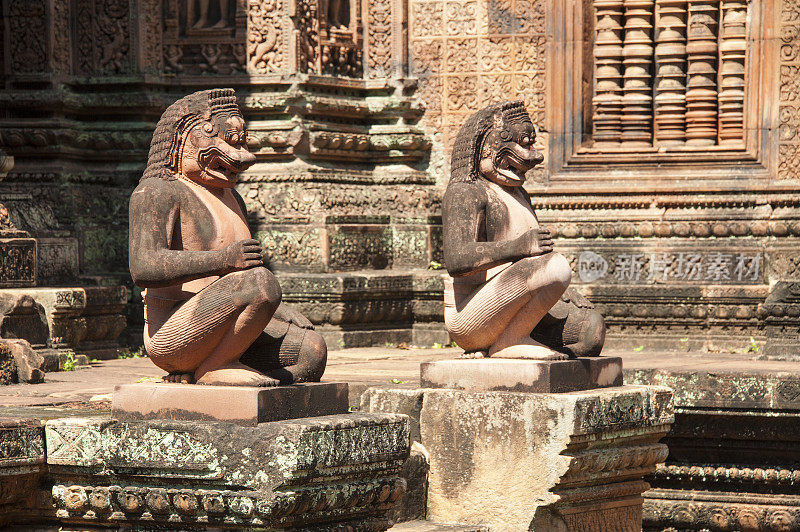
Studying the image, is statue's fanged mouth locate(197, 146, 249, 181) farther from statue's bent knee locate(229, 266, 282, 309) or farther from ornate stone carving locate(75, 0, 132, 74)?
ornate stone carving locate(75, 0, 132, 74)

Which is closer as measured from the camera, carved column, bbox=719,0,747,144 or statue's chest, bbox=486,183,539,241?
statue's chest, bbox=486,183,539,241

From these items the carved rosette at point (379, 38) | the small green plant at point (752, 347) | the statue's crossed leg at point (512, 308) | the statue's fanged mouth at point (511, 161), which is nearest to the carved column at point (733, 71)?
the small green plant at point (752, 347)

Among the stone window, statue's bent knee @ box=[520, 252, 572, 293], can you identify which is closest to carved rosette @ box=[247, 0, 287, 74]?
the stone window

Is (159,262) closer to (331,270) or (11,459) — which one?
(11,459)

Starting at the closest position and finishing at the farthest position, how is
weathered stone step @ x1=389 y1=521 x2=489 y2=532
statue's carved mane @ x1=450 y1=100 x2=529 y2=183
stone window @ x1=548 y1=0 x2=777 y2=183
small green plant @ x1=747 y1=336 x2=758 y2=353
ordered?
weathered stone step @ x1=389 y1=521 x2=489 y2=532
statue's carved mane @ x1=450 y1=100 x2=529 y2=183
small green plant @ x1=747 y1=336 x2=758 y2=353
stone window @ x1=548 y1=0 x2=777 y2=183

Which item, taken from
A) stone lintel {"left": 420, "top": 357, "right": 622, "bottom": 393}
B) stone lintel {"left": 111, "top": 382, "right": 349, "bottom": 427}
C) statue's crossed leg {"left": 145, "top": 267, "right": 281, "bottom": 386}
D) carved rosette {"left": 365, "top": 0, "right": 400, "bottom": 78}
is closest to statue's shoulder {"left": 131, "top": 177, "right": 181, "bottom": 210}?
statue's crossed leg {"left": 145, "top": 267, "right": 281, "bottom": 386}

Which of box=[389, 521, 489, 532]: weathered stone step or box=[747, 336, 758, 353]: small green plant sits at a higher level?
box=[747, 336, 758, 353]: small green plant

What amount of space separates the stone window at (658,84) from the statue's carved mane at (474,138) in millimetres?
5546

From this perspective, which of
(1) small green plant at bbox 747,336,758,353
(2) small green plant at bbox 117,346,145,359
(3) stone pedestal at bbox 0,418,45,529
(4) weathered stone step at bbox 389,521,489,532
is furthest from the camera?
(1) small green plant at bbox 747,336,758,353

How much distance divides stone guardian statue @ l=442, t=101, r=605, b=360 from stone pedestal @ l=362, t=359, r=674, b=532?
0.28 m

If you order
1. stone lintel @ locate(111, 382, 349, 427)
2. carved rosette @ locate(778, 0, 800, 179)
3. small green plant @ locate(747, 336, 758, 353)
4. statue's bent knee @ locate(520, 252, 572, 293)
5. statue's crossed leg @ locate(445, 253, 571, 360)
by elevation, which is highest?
carved rosette @ locate(778, 0, 800, 179)

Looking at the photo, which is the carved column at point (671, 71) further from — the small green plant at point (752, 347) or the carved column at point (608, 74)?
the small green plant at point (752, 347)

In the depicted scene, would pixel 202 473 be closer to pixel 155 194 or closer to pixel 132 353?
pixel 155 194

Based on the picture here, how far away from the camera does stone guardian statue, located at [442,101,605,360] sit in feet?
22.1
